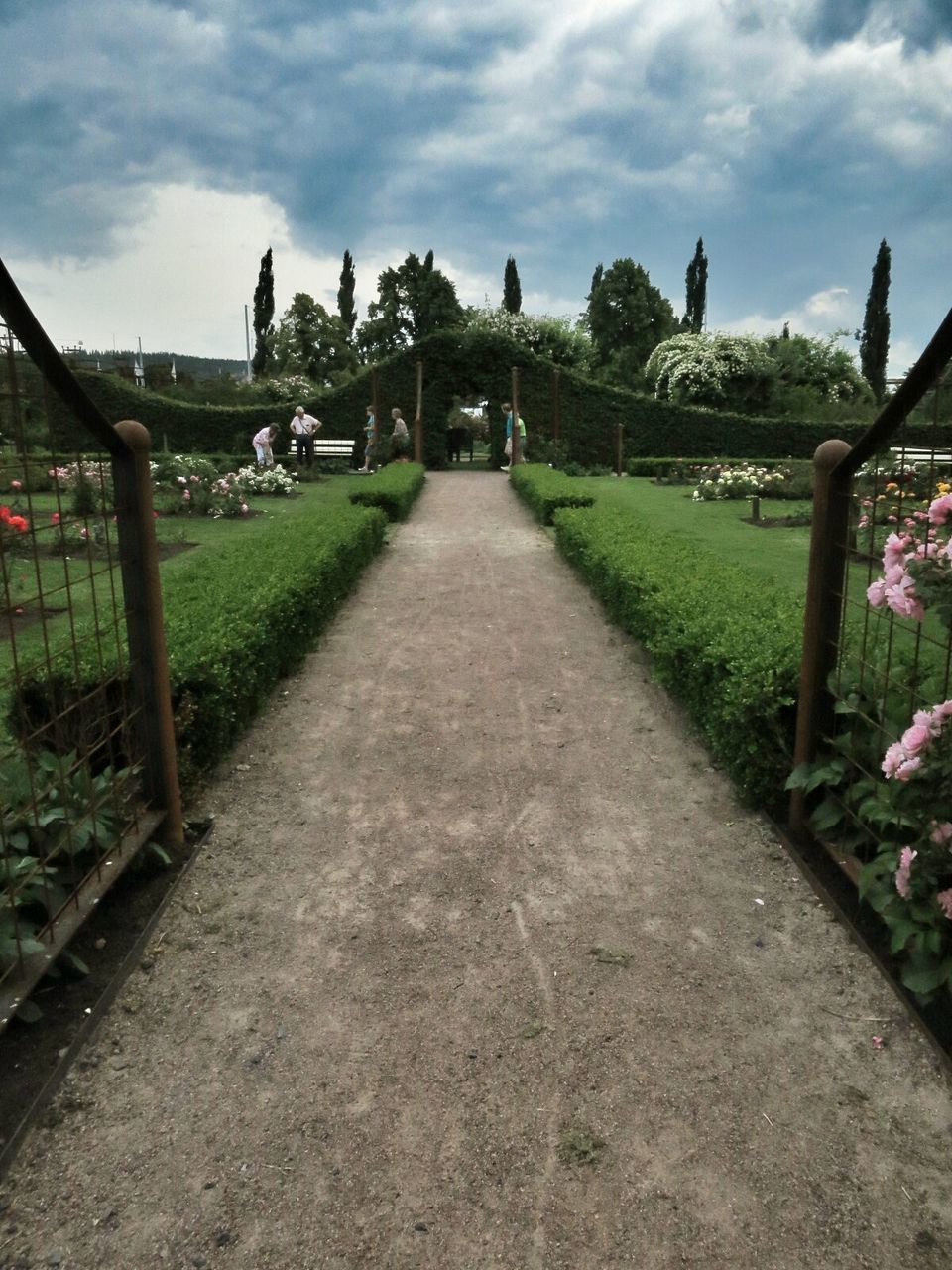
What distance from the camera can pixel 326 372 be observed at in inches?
1902

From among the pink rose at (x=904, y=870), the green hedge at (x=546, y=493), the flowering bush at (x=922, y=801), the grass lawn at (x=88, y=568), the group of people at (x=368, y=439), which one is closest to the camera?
the flowering bush at (x=922, y=801)

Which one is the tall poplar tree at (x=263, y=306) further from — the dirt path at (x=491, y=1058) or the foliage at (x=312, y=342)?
the dirt path at (x=491, y=1058)

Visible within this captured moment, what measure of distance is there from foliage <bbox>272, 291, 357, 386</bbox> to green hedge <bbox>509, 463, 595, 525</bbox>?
3146cm

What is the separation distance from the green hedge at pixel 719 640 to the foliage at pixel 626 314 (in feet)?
152

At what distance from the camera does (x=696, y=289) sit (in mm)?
54250

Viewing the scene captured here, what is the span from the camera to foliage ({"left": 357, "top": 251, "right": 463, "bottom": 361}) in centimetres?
5106

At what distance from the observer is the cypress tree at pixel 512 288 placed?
55.7 m

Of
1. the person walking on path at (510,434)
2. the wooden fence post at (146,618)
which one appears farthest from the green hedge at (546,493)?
the wooden fence post at (146,618)

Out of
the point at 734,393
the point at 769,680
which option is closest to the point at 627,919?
the point at 769,680

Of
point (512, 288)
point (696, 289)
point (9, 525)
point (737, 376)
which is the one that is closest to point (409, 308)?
point (512, 288)

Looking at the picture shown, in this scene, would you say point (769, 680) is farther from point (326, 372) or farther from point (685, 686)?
point (326, 372)

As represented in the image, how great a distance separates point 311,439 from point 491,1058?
20.4 m

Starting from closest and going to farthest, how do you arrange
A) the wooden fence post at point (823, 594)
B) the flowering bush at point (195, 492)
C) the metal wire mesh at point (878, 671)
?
1. the metal wire mesh at point (878, 671)
2. the wooden fence post at point (823, 594)
3. the flowering bush at point (195, 492)

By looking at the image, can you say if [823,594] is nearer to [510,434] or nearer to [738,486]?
[738,486]
